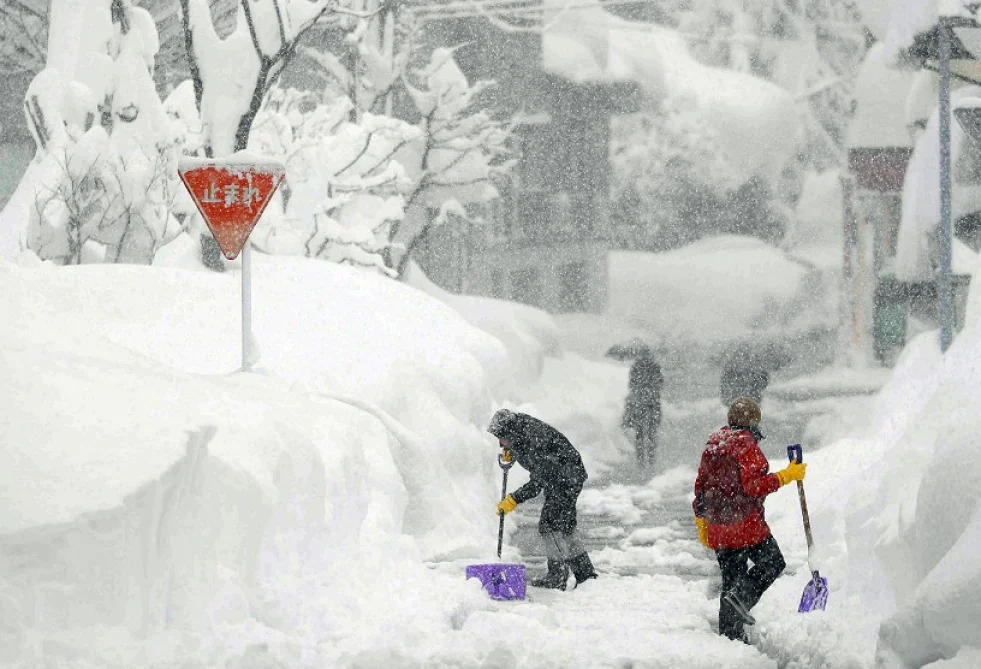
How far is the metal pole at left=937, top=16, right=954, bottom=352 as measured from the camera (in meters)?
13.9

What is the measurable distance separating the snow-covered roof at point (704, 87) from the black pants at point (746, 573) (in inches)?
1365

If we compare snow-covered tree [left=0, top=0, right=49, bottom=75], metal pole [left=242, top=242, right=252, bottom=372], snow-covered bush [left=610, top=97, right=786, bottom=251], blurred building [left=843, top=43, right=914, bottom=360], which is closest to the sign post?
metal pole [left=242, top=242, right=252, bottom=372]

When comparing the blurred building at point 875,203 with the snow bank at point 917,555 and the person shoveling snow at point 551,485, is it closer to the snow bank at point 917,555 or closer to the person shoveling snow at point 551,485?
the person shoveling snow at point 551,485

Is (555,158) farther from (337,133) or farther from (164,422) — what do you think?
(164,422)

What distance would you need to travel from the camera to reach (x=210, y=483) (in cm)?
676

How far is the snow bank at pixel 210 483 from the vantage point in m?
5.53

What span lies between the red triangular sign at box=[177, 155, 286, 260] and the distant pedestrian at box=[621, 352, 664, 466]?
36.3 feet

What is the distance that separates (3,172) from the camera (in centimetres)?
2469

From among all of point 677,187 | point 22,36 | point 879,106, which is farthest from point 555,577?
point 879,106

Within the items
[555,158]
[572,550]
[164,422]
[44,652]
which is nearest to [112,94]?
[572,550]

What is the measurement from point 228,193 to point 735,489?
165 inches

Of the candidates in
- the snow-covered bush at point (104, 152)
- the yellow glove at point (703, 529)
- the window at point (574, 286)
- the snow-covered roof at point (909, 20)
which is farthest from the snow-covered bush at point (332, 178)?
the window at point (574, 286)

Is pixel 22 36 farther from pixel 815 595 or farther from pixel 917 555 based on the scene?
pixel 917 555

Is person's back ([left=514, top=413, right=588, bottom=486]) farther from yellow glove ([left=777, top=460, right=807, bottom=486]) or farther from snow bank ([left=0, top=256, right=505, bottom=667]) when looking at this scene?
yellow glove ([left=777, top=460, right=807, bottom=486])
